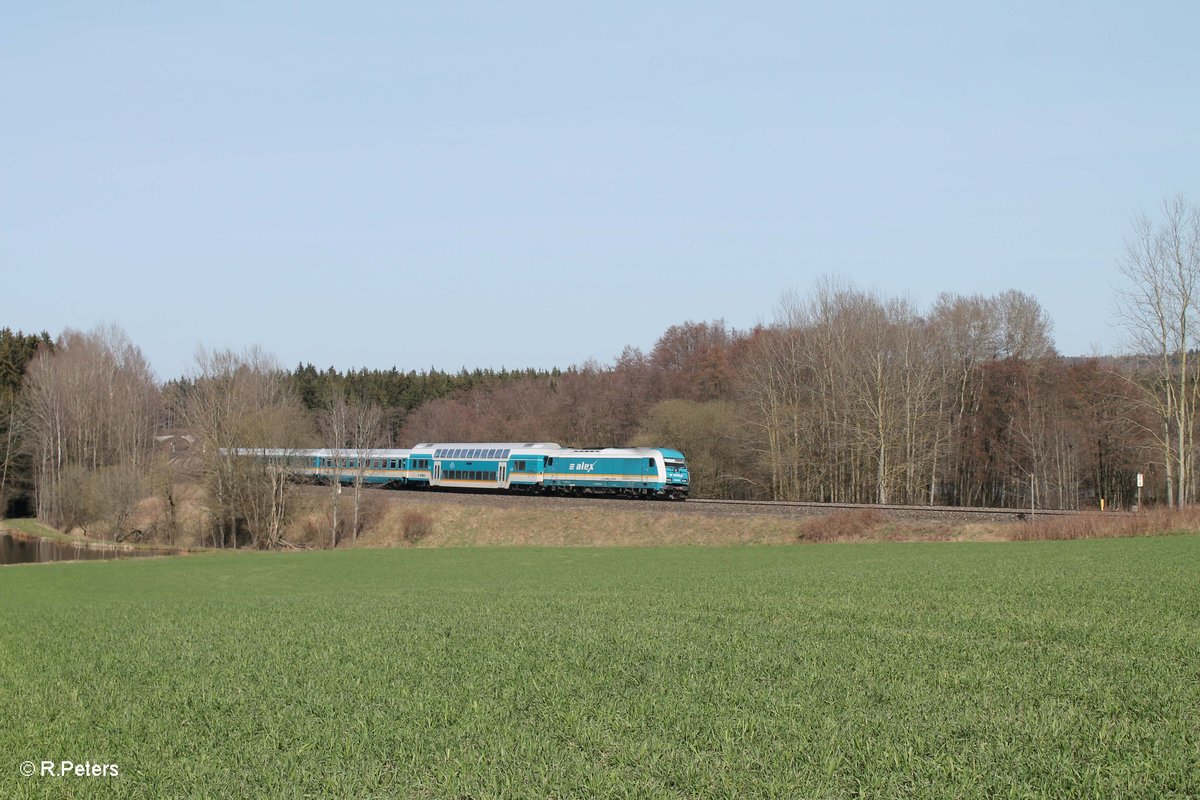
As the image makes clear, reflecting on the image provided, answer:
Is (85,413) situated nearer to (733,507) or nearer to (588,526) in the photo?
(588,526)

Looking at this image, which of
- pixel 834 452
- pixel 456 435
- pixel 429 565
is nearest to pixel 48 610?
pixel 429 565

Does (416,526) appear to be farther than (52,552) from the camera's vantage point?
No

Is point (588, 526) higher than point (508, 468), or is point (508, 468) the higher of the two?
point (508, 468)

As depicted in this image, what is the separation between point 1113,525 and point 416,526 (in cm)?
3390

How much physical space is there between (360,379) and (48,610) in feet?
367

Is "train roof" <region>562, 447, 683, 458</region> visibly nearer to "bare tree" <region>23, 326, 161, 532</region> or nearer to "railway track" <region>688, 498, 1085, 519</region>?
"railway track" <region>688, 498, 1085, 519</region>

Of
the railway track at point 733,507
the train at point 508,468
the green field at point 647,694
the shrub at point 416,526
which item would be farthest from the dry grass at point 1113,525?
the shrub at point 416,526

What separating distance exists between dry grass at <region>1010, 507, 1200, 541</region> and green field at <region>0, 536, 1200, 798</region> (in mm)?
14592

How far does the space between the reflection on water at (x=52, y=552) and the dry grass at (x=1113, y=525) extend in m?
44.2

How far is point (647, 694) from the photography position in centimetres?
940

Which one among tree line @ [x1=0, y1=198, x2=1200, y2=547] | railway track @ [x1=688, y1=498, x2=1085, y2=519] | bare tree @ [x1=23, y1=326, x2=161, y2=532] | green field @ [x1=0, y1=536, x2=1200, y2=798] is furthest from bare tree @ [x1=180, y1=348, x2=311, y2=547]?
green field @ [x1=0, y1=536, x2=1200, y2=798]

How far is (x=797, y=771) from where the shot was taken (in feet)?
23.1

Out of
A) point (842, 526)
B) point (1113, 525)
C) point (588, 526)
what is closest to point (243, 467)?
point (588, 526)

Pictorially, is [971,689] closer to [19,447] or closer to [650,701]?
[650,701]
